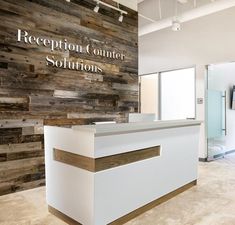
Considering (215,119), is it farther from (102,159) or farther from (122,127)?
(102,159)

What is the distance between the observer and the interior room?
266 centimetres

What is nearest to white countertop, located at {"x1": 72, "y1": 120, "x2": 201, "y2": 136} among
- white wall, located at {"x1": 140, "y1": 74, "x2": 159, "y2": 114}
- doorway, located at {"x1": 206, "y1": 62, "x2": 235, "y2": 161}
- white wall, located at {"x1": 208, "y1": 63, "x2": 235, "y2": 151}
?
doorway, located at {"x1": 206, "y1": 62, "x2": 235, "y2": 161}

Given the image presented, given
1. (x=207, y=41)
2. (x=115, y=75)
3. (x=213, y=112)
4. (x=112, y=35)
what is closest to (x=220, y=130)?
(x=213, y=112)

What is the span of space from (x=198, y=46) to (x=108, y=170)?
4737mm

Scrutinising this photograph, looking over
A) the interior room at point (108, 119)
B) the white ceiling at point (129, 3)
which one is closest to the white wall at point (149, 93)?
the interior room at point (108, 119)

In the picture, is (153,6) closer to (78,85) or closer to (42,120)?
(78,85)

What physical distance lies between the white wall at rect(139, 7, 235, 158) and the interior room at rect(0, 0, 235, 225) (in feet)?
0.08

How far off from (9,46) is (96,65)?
169 centimetres

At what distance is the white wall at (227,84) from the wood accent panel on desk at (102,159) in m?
4.21

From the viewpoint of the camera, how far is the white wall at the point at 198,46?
5.66 m

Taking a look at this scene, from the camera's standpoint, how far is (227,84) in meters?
7.08

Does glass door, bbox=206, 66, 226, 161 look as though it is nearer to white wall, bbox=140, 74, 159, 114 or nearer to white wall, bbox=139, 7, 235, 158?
Result: white wall, bbox=139, 7, 235, 158

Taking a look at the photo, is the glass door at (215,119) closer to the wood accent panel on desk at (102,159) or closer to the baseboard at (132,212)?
the baseboard at (132,212)

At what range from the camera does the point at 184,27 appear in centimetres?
634
